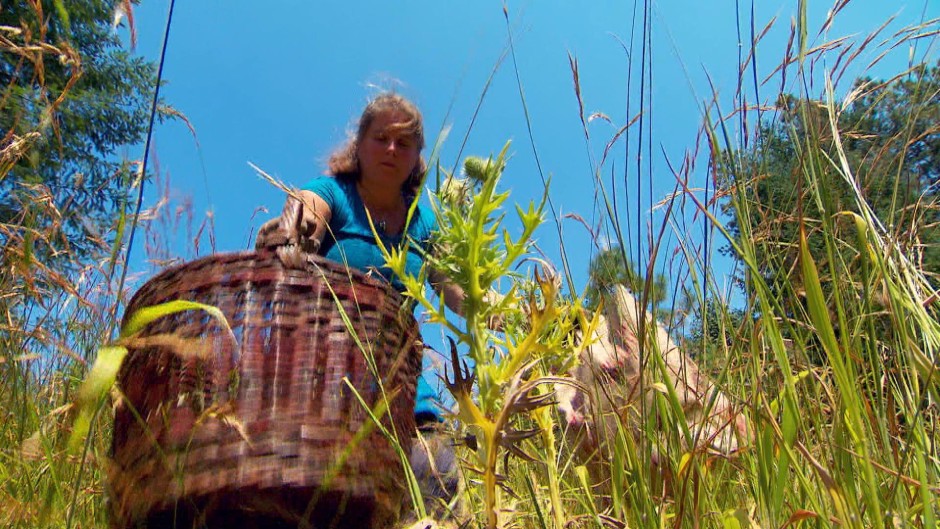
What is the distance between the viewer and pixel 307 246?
81 cm

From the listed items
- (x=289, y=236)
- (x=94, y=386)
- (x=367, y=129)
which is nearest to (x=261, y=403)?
(x=289, y=236)

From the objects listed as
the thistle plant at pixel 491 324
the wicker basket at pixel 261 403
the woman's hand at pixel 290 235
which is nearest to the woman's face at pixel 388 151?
the woman's hand at pixel 290 235

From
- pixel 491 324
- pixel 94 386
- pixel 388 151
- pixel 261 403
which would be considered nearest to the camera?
pixel 94 386

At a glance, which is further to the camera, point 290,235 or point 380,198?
point 380,198

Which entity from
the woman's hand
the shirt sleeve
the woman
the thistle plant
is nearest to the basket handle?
the woman's hand

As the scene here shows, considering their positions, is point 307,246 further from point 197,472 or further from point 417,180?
point 417,180

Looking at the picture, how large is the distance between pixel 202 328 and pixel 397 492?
27cm

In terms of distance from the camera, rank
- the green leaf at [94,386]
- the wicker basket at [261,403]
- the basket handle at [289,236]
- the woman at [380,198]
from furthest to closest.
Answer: the woman at [380,198], the basket handle at [289,236], the wicker basket at [261,403], the green leaf at [94,386]

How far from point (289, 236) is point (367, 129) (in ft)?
2.32

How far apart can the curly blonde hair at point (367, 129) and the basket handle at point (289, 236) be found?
0.54 metres

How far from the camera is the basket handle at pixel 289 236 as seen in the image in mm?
702

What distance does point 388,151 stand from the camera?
4.21ft

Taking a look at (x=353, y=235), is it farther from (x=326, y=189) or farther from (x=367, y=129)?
(x=367, y=129)

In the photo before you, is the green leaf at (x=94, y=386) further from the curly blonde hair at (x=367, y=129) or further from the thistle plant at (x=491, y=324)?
the curly blonde hair at (x=367, y=129)
